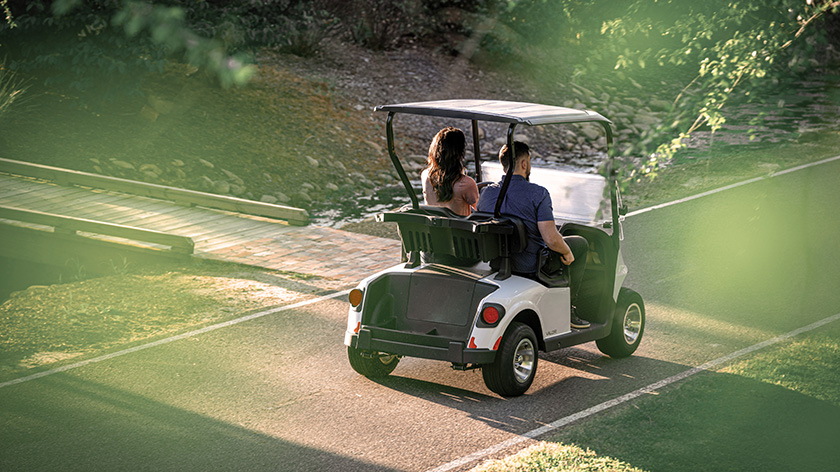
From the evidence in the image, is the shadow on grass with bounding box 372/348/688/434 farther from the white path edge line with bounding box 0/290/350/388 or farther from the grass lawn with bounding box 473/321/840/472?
the white path edge line with bounding box 0/290/350/388

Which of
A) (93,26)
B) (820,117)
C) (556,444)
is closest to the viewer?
(556,444)

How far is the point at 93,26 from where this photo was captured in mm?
15461

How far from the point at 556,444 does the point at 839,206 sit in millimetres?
9428

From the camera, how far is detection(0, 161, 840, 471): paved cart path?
21.5ft

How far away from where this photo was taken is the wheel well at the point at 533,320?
746 centimetres

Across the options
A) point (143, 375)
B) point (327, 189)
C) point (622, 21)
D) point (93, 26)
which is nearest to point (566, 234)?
point (622, 21)

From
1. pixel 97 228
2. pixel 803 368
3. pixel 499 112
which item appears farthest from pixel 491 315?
pixel 97 228

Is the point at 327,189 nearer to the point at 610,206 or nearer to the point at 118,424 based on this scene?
the point at 610,206

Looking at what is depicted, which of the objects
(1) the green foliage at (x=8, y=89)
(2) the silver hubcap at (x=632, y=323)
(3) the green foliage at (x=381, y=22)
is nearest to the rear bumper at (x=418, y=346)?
(2) the silver hubcap at (x=632, y=323)

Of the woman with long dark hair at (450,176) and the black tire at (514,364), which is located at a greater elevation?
the woman with long dark hair at (450,176)

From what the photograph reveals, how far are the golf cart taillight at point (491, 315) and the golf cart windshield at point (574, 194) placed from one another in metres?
1.74

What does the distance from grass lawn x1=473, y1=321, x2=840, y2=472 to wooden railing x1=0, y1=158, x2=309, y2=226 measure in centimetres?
700

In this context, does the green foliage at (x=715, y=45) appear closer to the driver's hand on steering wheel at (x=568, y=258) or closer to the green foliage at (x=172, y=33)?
the driver's hand on steering wheel at (x=568, y=258)

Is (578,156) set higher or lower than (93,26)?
lower
